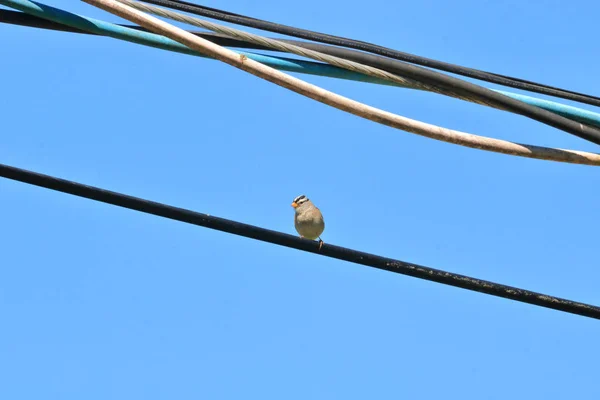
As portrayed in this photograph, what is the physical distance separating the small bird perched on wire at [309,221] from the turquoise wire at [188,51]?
281 inches

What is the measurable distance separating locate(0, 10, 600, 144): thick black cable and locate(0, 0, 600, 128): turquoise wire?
0.23ft

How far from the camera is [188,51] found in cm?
615

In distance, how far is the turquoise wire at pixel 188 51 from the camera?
6.05 m

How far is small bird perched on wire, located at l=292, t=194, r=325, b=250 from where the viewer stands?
13.5 metres

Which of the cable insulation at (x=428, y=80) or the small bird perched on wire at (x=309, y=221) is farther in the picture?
the small bird perched on wire at (x=309, y=221)

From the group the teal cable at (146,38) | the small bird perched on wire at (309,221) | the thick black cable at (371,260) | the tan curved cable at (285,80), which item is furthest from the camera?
the small bird perched on wire at (309,221)

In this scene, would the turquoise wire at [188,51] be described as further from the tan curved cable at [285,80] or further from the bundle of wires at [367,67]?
the tan curved cable at [285,80]

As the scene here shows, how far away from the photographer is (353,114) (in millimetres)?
5902

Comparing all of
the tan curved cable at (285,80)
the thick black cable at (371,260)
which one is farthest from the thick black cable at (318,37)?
the thick black cable at (371,260)

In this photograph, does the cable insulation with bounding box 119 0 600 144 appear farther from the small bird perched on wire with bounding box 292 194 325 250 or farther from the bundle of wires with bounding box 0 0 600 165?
the small bird perched on wire with bounding box 292 194 325 250

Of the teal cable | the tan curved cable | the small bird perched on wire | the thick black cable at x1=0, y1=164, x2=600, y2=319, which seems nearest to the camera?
the tan curved cable

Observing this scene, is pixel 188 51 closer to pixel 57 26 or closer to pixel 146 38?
pixel 146 38

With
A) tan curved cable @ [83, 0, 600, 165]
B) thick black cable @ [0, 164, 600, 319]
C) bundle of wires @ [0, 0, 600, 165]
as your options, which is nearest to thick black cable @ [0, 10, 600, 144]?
bundle of wires @ [0, 0, 600, 165]

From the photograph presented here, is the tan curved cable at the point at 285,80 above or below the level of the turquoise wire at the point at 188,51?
below
